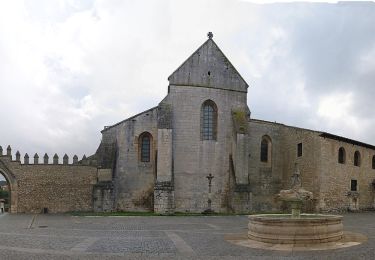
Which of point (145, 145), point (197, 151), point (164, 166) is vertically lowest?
point (164, 166)

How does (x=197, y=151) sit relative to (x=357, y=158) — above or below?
above

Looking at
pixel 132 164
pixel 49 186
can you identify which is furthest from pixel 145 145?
pixel 49 186

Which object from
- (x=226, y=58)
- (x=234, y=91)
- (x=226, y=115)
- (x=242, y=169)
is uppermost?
(x=226, y=58)

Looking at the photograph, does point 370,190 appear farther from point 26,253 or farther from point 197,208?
point 26,253

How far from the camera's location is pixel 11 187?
30781mm

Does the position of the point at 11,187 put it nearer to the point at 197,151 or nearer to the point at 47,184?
the point at 47,184

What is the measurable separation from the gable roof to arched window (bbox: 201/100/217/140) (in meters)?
1.55

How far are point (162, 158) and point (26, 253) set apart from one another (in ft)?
59.5

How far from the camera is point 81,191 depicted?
31.6 metres

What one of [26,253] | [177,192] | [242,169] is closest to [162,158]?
[177,192]

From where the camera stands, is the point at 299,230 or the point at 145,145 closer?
the point at 299,230

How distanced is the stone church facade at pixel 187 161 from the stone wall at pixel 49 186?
0.24ft

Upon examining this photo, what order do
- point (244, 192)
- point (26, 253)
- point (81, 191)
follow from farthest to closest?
point (81, 191) → point (244, 192) → point (26, 253)

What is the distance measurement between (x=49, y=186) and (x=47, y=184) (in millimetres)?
220
